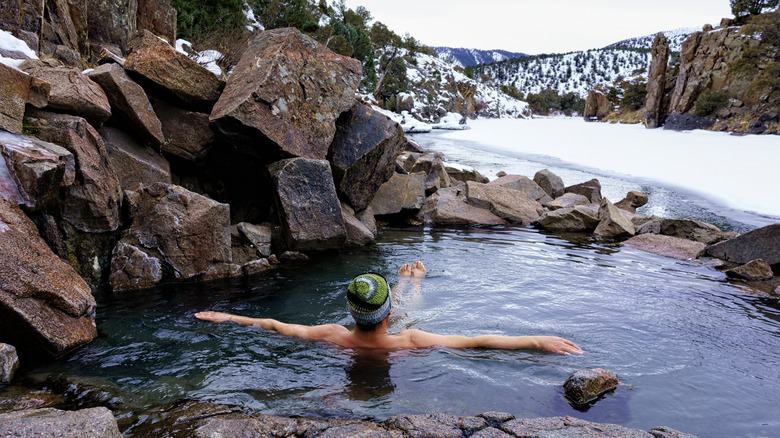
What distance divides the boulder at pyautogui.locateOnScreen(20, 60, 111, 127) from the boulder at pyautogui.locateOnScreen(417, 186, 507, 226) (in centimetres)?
711

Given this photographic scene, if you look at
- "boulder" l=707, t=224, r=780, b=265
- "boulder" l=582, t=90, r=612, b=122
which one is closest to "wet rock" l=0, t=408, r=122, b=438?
"boulder" l=707, t=224, r=780, b=265

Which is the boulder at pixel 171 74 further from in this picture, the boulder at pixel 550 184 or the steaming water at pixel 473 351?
the boulder at pixel 550 184

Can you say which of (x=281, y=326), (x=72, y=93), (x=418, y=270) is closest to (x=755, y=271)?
(x=418, y=270)

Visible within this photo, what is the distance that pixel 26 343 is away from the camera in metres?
3.70

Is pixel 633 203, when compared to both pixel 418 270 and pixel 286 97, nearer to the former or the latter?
pixel 418 270

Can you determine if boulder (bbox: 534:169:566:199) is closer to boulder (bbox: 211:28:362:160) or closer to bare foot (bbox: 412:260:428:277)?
boulder (bbox: 211:28:362:160)

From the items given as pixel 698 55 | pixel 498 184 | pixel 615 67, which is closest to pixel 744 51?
pixel 698 55

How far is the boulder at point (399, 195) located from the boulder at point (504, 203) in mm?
1561

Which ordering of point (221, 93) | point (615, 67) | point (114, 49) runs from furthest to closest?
point (615, 67) < point (114, 49) < point (221, 93)

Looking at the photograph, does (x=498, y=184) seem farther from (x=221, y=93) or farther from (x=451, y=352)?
(x=451, y=352)

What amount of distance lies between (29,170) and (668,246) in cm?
1055

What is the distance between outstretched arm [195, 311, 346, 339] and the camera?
4.49 m

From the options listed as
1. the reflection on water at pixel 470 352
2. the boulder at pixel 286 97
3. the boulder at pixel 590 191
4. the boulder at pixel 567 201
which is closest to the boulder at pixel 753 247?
the reflection on water at pixel 470 352

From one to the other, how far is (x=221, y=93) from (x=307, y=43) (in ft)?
6.56
